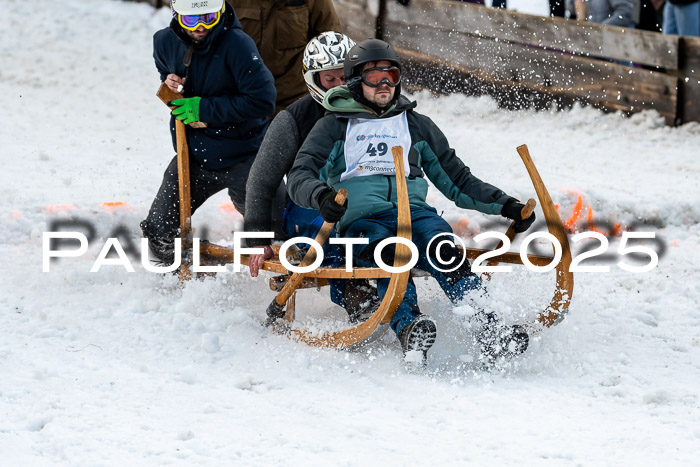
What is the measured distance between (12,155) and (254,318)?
3.49 metres

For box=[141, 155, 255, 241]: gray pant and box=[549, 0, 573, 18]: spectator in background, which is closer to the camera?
box=[141, 155, 255, 241]: gray pant

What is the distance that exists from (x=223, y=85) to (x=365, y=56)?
96 cm

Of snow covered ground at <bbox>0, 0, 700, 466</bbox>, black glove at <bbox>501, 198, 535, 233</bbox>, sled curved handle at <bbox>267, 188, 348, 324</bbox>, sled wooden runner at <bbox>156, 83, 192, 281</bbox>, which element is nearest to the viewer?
snow covered ground at <bbox>0, 0, 700, 466</bbox>

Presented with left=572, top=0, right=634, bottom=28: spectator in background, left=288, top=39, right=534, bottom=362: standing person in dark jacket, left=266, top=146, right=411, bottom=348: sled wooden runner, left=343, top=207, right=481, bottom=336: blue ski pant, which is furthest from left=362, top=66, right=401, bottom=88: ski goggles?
left=572, top=0, right=634, bottom=28: spectator in background

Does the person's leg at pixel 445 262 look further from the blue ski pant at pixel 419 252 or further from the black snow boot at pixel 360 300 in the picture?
the black snow boot at pixel 360 300

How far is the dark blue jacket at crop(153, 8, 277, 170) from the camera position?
500 cm

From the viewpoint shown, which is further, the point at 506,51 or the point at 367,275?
the point at 506,51

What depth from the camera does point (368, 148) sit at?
14.8 feet

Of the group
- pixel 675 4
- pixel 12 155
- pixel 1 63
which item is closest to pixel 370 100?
pixel 12 155

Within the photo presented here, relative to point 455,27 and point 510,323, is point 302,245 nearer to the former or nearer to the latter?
point 510,323

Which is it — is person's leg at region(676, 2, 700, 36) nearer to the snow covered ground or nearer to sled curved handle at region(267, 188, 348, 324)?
the snow covered ground

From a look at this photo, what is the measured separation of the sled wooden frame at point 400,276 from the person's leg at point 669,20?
512cm

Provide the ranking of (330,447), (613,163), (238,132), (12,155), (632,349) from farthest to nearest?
(613,163)
(12,155)
(238,132)
(632,349)
(330,447)

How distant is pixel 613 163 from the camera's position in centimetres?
798
